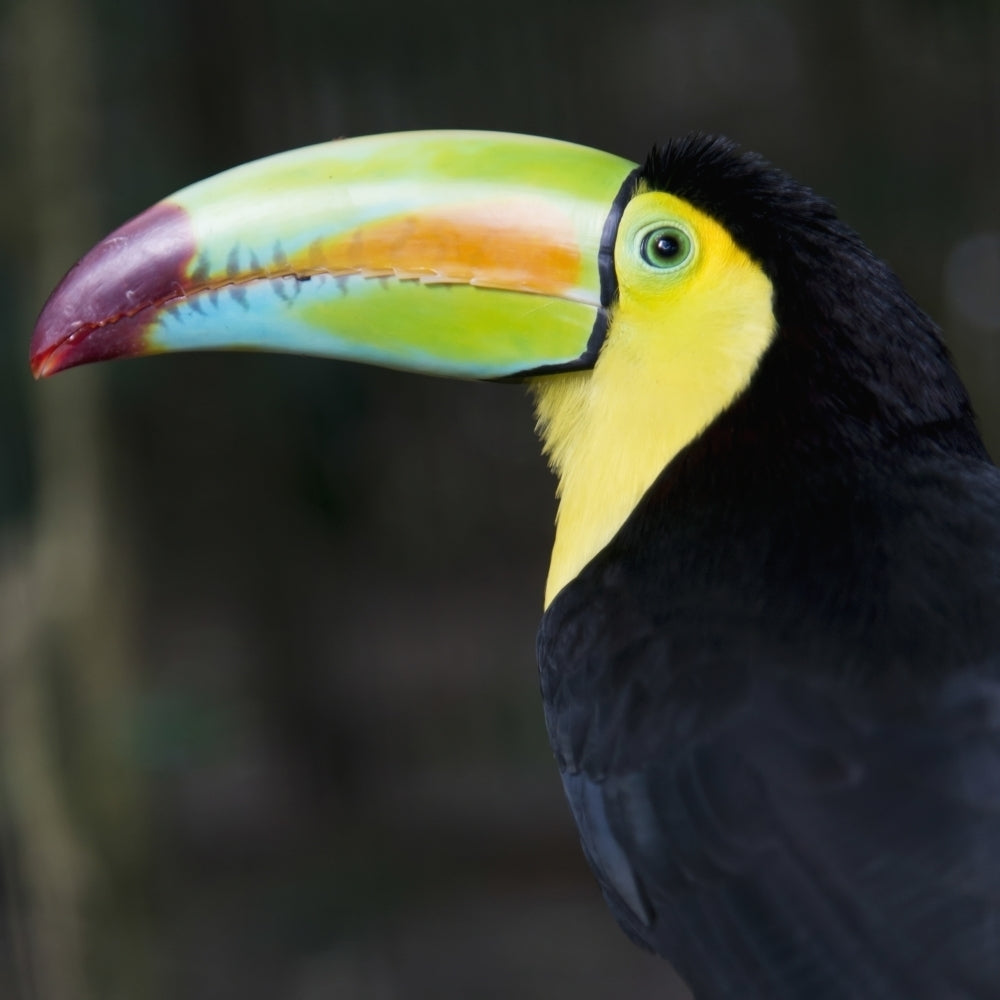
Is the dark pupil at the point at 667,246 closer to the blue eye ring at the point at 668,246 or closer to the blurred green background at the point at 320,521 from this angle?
the blue eye ring at the point at 668,246

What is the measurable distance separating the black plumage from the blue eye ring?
0.04 metres

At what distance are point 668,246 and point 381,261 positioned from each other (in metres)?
0.33

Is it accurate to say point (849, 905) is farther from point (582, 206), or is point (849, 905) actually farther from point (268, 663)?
point (268, 663)

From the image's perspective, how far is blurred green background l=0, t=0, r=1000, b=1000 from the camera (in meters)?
3.54

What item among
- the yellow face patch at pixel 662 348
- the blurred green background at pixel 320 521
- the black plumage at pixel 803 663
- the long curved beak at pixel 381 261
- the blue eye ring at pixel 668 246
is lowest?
the black plumage at pixel 803 663

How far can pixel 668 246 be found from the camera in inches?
64.9

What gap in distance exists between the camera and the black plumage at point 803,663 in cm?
132

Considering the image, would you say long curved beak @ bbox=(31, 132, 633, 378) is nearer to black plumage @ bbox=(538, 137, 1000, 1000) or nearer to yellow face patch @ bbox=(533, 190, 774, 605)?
yellow face patch @ bbox=(533, 190, 774, 605)

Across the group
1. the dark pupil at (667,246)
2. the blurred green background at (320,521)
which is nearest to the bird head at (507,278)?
the dark pupil at (667,246)

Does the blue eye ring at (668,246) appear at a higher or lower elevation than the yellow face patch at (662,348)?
higher

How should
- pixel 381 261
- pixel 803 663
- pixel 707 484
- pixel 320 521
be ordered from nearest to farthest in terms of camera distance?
1. pixel 803 663
2. pixel 707 484
3. pixel 381 261
4. pixel 320 521

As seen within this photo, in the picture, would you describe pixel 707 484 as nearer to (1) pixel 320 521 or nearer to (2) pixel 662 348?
(2) pixel 662 348

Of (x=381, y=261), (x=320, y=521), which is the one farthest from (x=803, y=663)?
(x=320, y=521)

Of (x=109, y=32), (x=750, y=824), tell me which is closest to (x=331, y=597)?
(x=109, y=32)
